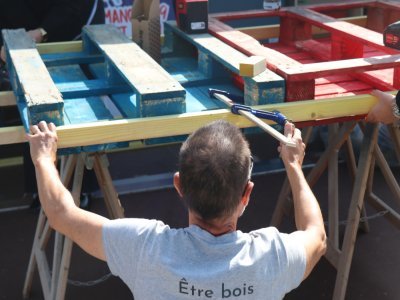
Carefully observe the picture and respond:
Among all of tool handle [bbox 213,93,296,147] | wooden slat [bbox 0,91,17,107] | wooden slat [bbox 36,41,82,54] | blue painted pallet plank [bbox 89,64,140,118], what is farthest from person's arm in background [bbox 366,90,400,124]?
wooden slat [bbox 36,41,82,54]

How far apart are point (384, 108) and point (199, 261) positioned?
4.56ft

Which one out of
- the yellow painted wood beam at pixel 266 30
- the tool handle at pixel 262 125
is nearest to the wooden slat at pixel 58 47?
the yellow painted wood beam at pixel 266 30

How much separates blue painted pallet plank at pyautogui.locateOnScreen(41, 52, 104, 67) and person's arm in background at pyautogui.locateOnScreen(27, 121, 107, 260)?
142 cm

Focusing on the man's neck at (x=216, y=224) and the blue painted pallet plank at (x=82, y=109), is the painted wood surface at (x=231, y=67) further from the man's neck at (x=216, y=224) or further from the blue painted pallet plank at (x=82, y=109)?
the man's neck at (x=216, y=224)

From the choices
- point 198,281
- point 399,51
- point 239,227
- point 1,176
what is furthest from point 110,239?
point 1,176

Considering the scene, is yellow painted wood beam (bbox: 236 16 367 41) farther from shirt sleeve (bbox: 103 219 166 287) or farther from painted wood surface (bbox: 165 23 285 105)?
shirt sleeve (bbox: 103 219 166 287)

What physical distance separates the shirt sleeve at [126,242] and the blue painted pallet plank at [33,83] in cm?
74

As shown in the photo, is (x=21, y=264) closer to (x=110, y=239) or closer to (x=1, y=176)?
(x=1, y=176)

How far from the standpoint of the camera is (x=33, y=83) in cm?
277

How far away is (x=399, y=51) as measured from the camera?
129 inches

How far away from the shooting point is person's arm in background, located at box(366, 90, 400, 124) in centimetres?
288

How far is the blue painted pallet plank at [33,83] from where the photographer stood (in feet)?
8.37

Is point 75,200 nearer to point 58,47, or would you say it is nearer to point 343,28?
point 58,47

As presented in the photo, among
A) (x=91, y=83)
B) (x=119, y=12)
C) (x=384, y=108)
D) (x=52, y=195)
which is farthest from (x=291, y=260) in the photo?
(x=119, y=12)
